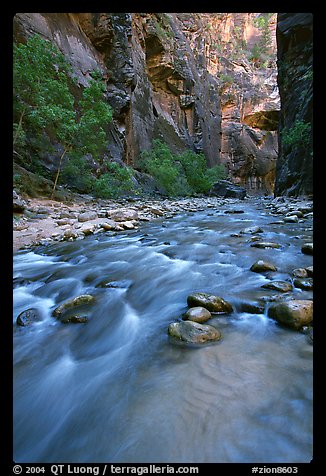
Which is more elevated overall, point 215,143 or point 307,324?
point 215,143

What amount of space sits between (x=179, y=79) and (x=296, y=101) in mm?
12889

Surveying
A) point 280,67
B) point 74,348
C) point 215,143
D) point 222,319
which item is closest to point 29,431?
point 74,348

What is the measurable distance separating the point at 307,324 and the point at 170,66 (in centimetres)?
2490

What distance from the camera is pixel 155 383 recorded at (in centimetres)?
131

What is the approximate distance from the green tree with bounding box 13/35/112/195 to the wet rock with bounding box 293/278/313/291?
22.7ft

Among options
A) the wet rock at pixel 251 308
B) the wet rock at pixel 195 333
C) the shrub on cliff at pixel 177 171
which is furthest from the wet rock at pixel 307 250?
the shrub on cliff at pixel 177 171

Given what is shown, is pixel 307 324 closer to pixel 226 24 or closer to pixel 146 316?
pixel 146 316

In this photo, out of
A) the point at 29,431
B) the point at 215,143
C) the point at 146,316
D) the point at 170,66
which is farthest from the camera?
the point at 215,143

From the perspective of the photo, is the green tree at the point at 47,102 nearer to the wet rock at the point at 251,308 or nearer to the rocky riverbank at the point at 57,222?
the rocky riverbank at the point at 57,222

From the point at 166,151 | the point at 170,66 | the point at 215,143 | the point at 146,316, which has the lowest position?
the point at 146,316

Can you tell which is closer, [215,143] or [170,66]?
[170,66]

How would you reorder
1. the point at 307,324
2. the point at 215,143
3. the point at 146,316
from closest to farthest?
1. the point at 307,324
2. the point at 146,316
3. the point at 215,143
